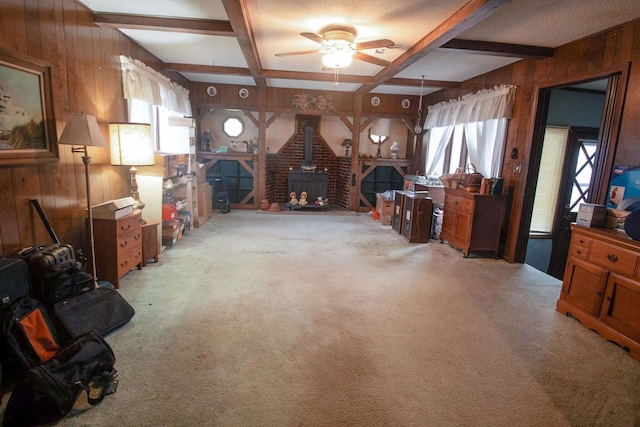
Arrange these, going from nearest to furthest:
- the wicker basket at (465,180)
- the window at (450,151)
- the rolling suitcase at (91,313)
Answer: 1. the rolling suitcase at (91,313)
2. the wicker basket at (465,180)
3. the window at (450,151)

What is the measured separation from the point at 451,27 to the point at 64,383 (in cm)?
351

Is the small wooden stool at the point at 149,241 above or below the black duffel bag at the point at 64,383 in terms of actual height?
above

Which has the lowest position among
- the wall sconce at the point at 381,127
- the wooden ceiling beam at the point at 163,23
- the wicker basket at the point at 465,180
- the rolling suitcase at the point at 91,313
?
the rolling suitcase at the point at 91,313

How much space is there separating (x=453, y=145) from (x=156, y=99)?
4.86m

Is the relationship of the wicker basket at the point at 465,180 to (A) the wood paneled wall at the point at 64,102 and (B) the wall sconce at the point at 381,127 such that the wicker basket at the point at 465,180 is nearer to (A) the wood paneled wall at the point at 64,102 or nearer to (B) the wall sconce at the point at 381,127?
(B) the wall sconce at the point at 381,127

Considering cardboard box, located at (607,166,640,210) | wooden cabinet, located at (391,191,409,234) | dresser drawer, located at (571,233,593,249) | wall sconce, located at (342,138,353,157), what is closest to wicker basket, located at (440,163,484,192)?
wooden cabinet, located at (391,191,409,234)

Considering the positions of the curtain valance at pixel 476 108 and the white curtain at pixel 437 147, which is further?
the white curtain at pixel 437 147

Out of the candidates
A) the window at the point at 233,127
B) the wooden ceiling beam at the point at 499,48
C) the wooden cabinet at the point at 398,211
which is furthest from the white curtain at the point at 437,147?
the window at the point at 233,127

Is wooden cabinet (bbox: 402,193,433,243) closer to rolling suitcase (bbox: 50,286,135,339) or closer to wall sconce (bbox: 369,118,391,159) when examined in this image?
wall sconce (bbox: 369,118,391,159)

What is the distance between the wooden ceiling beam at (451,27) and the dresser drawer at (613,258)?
187 cm

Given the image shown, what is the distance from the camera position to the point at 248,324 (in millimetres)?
2467

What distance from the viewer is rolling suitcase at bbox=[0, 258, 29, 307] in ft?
5.92

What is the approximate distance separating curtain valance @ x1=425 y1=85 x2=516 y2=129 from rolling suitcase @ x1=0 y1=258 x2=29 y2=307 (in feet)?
16.1

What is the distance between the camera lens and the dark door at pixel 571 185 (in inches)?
188
